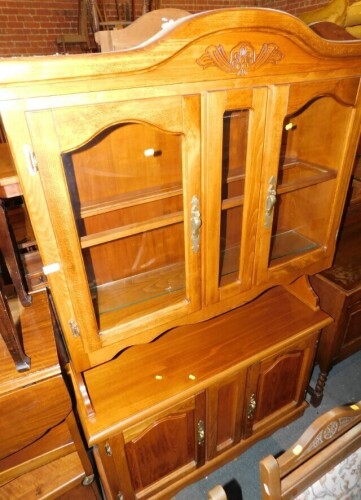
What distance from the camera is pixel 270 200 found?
1.00 metres

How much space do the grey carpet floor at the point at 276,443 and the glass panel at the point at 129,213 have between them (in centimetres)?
100

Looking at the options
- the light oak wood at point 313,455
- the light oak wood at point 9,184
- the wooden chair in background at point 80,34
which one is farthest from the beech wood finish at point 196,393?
the wooden chair in background at point 80,34

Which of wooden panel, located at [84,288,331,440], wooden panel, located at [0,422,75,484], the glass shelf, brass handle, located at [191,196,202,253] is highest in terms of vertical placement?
brass handle, located at [191,196,202,253]

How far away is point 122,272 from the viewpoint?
46.7 inches

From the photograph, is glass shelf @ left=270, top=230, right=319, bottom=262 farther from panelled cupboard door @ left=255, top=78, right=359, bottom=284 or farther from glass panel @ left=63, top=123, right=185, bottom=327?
glass panel @ left=63, top=123, right=185, bottom=327

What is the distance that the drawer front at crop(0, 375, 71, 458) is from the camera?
2.88 feet

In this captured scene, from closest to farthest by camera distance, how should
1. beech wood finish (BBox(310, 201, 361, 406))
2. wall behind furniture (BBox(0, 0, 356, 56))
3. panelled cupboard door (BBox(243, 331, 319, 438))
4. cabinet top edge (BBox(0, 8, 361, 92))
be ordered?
cabinet top edge (BBox(0, 8, 361, 92)) → panelled cupboard door (BBox(243, 331, 319, 438)) → beech wood finish (BBox(310, 201, 361, 406)) → wall behind furniture (BBox(0, 0, 356, 56))

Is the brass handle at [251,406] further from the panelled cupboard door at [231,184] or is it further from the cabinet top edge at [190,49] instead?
the cabinet top edge at [190,49]

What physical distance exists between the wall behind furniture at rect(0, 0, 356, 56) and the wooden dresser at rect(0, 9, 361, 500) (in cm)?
311

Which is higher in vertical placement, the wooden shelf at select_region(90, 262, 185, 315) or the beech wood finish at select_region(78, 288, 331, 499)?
the wooden shelf at select_region(90, 262, 185, 315)

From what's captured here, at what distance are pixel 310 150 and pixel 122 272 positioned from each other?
2.79 feet

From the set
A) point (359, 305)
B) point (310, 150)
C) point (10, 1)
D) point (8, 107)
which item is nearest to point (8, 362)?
point (8, 107)

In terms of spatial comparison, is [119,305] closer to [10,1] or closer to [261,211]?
[261,211]

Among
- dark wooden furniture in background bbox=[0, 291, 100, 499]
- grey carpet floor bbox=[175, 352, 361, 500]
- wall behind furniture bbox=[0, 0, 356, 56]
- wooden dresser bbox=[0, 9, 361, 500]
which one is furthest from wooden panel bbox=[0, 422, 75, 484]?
wall behind furniture bbox=[0, 0, 356, 56]
